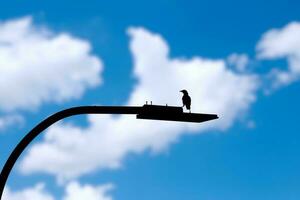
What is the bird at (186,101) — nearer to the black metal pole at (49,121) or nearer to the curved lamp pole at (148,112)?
the curved lamp pole at (148,112)

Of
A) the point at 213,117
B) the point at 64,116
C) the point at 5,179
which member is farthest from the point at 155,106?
the point at 5,179

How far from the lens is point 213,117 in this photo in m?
7.96

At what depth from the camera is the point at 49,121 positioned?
7.59 meters

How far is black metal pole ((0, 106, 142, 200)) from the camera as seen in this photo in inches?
286

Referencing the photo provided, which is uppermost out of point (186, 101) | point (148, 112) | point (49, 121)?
point (186, 101)

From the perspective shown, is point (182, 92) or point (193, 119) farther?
point (182, 92)

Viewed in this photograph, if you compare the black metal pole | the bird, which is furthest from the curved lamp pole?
the bird

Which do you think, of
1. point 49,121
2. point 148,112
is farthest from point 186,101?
point 49,121

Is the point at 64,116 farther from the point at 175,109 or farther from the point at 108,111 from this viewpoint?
the point at 175,109

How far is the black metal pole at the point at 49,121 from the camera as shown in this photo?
23.8ft

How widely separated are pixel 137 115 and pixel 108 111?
1.57 feet

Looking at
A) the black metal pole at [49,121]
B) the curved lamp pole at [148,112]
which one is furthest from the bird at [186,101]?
the black metal pole at [49,121]

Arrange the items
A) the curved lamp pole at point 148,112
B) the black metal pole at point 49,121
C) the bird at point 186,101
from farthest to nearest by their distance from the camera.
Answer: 1. the bird at point 186,101
2. the curved lamp pole at point 148,112
3. the black metal pole at point 49,121

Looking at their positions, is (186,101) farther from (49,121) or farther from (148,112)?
(49,121)
